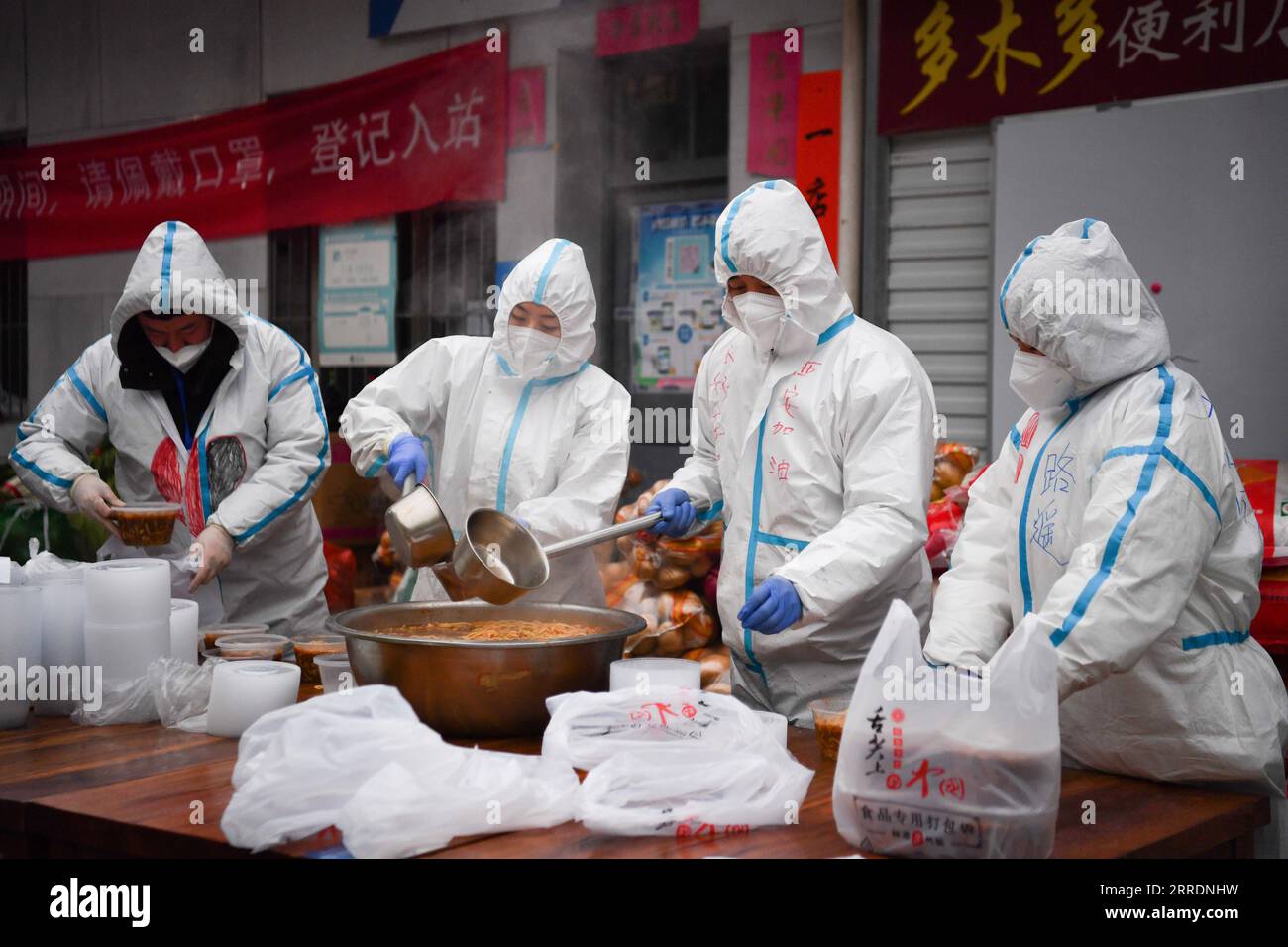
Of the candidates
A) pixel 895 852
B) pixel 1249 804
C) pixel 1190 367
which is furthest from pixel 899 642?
pixel 1190 367

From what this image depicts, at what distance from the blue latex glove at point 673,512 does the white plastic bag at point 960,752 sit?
1.22 m

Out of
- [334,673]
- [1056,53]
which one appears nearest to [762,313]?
[334,673]

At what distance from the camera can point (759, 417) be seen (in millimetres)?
2801

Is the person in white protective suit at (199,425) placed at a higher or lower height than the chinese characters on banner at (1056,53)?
lower

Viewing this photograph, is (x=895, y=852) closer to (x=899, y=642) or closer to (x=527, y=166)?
(x=899, y=642)

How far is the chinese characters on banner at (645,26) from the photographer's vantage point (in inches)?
211

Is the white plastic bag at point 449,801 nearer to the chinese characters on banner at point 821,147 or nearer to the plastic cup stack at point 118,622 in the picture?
the plastic cup stack at point 118,622

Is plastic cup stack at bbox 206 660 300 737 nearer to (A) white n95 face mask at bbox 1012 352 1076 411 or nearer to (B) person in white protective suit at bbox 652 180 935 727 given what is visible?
(B) person in white protective suit at bbox 652 180 935 727

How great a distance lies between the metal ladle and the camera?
245cm

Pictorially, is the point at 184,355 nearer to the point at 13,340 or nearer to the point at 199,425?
the point at 199,425

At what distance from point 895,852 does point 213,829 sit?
972 millimetres

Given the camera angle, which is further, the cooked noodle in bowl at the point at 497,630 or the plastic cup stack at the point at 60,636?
the plastic cup stack at the point at 60,636

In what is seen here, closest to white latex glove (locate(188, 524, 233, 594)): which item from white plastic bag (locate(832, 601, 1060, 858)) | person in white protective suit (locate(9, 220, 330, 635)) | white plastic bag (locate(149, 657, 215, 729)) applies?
person in white protective suit (locate(9, 220, 330, 635))

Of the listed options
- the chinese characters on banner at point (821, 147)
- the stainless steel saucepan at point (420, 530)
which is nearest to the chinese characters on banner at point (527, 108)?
the chinese characters on banner at point (821, 147)
